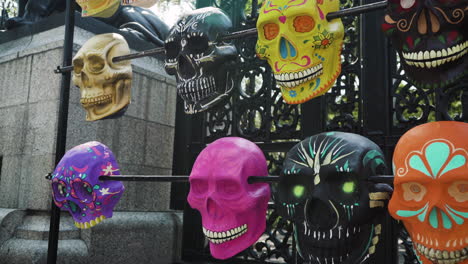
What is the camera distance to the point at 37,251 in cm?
264

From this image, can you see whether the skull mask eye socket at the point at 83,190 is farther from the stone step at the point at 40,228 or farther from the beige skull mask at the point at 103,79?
the stone step at the point at 40,228

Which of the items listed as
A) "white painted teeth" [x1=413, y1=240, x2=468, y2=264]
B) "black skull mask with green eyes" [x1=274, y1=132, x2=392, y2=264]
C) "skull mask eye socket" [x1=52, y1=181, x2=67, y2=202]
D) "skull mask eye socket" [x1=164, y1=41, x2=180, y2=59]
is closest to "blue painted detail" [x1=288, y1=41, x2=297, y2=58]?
"black skull mask with green eyes" [x1=274, y1=132, x2=392, y2=264]

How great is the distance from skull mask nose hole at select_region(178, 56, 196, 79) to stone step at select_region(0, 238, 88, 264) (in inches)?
57.5

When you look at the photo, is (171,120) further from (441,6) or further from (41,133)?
(441,6)

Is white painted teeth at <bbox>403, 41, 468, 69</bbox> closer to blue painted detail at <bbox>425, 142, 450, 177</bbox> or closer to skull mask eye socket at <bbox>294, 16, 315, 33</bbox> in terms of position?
blue painted detail at <bbox>425, 142, 450, 177</bbox>

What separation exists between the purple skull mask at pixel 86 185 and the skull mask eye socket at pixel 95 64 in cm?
43

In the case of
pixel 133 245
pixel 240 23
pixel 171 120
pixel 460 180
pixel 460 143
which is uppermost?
pixel 240 23

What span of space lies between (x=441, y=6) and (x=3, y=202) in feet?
9.83

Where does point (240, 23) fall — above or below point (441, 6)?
above

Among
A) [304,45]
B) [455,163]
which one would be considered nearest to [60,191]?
[304,45]

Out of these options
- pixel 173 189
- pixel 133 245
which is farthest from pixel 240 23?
pixel 133 245

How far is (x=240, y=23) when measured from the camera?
3.06 metres

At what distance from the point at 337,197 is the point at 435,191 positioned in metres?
0.30

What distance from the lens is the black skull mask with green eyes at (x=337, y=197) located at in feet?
4.48
